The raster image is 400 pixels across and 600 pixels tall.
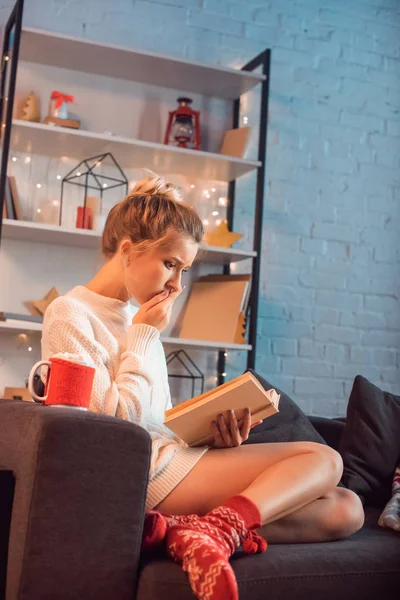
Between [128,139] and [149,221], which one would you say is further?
[128,139]

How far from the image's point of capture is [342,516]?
1.76m

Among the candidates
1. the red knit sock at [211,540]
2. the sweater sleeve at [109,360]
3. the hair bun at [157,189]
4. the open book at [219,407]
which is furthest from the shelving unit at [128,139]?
the red knit sock at [211,540]

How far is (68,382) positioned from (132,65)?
2166 mm

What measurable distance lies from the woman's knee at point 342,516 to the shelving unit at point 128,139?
4.97ft

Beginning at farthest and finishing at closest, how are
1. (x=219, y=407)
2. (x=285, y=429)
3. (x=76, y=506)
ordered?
(x=285, y=429), (x=219, y=407), (x=76, y=506)

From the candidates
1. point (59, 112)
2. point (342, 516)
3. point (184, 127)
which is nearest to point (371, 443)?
point (342, 516)

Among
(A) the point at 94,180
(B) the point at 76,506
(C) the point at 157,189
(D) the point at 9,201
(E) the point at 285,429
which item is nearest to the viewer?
(B) the point at 76,506

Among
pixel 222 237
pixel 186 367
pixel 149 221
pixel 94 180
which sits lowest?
pixel 186 367

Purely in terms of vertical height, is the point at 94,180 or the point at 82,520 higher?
the point at 94,180

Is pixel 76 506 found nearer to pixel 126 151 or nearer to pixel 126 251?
pixel 126 251

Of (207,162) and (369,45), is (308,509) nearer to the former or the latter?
(207,162)

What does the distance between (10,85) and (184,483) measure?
1944 mm

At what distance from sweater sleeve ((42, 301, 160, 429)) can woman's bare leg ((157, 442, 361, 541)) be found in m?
0.18

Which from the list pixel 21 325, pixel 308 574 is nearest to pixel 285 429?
pixel 308 574
